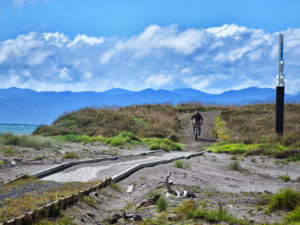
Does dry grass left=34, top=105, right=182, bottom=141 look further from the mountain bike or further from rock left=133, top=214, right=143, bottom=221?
rock left=133, top=214, right=143, bottom=221

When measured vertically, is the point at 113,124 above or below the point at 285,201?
above

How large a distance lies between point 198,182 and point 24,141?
12346 millimetres

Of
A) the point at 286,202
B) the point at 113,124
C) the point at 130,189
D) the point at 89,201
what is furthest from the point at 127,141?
the point at 286,202

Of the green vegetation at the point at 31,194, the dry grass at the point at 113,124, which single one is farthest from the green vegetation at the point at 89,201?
the dry grass at the point at 113,124

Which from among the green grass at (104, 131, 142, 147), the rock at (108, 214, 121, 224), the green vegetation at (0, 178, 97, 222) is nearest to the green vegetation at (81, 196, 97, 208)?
the green vegetation at (0, 178, 97, 222)

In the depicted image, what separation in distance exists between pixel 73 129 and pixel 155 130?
265 inches

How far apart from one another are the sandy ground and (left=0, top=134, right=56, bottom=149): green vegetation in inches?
101

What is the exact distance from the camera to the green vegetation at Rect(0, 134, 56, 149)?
22.0m

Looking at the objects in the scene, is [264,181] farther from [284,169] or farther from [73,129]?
[73,129]

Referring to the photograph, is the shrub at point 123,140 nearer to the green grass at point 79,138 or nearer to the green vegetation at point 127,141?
the green vegetation at point 127,141

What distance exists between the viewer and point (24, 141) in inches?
878

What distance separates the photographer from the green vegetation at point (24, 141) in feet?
72.3

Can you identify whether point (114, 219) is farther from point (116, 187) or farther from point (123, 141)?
point (123, 141)

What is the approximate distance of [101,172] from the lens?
1423 cm
